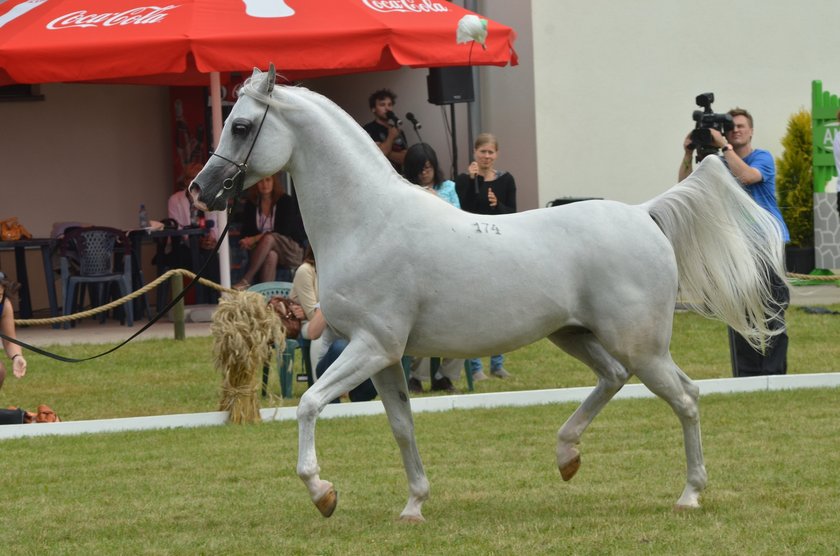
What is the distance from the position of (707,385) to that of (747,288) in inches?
129

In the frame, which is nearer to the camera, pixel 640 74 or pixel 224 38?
pixel 224 38

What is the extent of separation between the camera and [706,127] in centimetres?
934

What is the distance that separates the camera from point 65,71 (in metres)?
12.7

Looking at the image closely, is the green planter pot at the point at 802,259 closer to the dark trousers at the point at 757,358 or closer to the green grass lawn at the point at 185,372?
the green grass lawn at the point at 185,372

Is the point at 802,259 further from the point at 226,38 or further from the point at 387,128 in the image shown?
the point at 226,38

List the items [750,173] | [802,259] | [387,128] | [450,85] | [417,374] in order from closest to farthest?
[750,173], [417,374], [450,85], [387,128], [802,259]

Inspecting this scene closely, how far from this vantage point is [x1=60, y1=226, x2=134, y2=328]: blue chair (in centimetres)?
1440

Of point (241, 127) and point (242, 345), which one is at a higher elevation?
point (241, 127)

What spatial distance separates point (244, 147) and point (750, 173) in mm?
4469

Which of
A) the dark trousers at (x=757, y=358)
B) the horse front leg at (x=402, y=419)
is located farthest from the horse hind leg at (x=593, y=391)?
the dark trousers at (x=757, y=358)

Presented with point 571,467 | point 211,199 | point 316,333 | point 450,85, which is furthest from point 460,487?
point 450,85

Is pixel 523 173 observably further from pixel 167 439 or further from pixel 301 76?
pixel 167 439

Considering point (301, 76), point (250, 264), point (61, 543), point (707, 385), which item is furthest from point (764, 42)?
point (61, 543)

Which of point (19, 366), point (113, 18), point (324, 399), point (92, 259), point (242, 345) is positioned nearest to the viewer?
point (324, 399)
